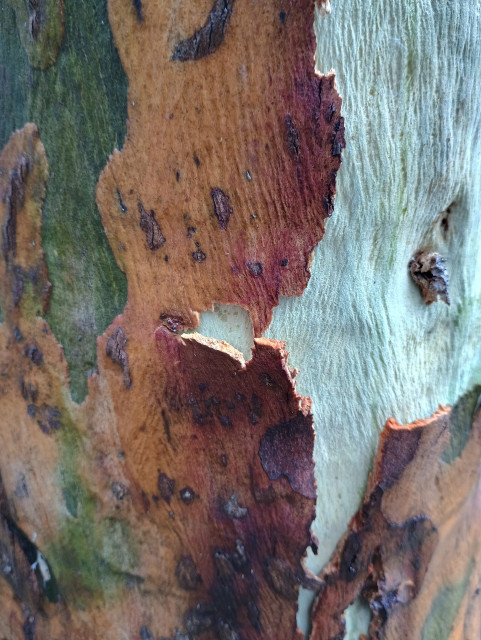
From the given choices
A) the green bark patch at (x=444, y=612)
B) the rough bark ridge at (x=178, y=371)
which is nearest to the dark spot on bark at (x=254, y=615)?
the rough bark ridge at (x=178, y=371)

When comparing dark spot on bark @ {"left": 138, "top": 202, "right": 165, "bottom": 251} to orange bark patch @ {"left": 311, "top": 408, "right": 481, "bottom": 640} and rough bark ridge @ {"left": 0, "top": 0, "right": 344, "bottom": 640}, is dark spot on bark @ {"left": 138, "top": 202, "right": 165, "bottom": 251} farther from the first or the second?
orange bark patch @ {"left": 311, "top": 408, "right": 481, "bottom": 640}

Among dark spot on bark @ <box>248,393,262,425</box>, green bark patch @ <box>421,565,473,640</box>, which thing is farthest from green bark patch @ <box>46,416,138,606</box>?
green bark patch @ <box>421,565,473,640</box>

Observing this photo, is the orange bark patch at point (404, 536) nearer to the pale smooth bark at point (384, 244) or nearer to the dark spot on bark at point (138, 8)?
the pale smooth bark at point (384, 244)

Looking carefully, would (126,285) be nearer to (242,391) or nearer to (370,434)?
(242,391)

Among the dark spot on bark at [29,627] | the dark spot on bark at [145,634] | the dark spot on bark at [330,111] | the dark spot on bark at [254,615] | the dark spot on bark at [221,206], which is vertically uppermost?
the dark spot on bark at [330,111]

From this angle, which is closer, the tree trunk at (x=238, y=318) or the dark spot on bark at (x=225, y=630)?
the tree trunk at (x=238, y=318)

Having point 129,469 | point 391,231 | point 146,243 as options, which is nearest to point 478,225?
point 391,231
